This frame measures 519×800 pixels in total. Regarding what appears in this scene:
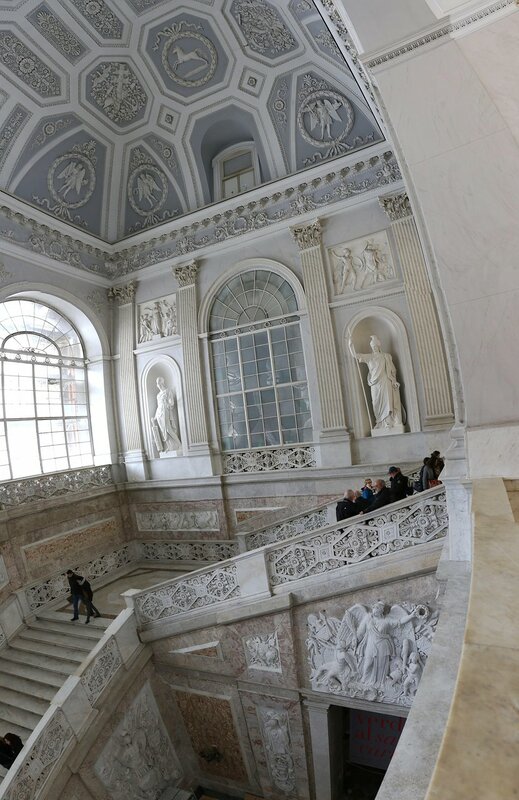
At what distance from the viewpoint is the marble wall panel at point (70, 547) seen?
1044cm

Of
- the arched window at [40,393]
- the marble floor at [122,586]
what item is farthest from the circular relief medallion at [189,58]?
the marble floor at [122,586]

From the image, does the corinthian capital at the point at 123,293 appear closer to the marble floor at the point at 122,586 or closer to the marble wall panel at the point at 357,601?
the marble floor at the point at 122,586

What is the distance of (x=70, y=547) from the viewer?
37.0ft

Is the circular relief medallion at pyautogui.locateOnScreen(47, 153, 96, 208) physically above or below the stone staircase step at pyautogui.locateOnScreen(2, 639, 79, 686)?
above

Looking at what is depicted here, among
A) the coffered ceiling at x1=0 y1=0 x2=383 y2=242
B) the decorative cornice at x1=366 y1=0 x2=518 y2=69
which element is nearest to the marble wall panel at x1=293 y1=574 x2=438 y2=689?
the decorative cornice at x1=366 y1=0 x2=518 y2=69

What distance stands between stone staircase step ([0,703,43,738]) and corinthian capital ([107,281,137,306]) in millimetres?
10107

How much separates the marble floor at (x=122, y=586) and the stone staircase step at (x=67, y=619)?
0.19m

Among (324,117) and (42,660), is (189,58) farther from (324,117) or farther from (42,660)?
(42,660)

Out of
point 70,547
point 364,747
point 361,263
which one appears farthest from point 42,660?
point 361,263

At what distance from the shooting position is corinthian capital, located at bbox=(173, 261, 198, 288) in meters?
12.8

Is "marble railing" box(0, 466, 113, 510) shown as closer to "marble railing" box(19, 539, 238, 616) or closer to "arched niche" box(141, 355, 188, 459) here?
"arched niche" box(141, 355, 188, 459)

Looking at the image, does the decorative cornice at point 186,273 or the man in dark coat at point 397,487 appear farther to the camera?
the decorative cornice at point 186,273

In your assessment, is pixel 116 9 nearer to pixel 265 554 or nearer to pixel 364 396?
pixel 364 396

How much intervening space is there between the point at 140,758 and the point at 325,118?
45.1 feet
